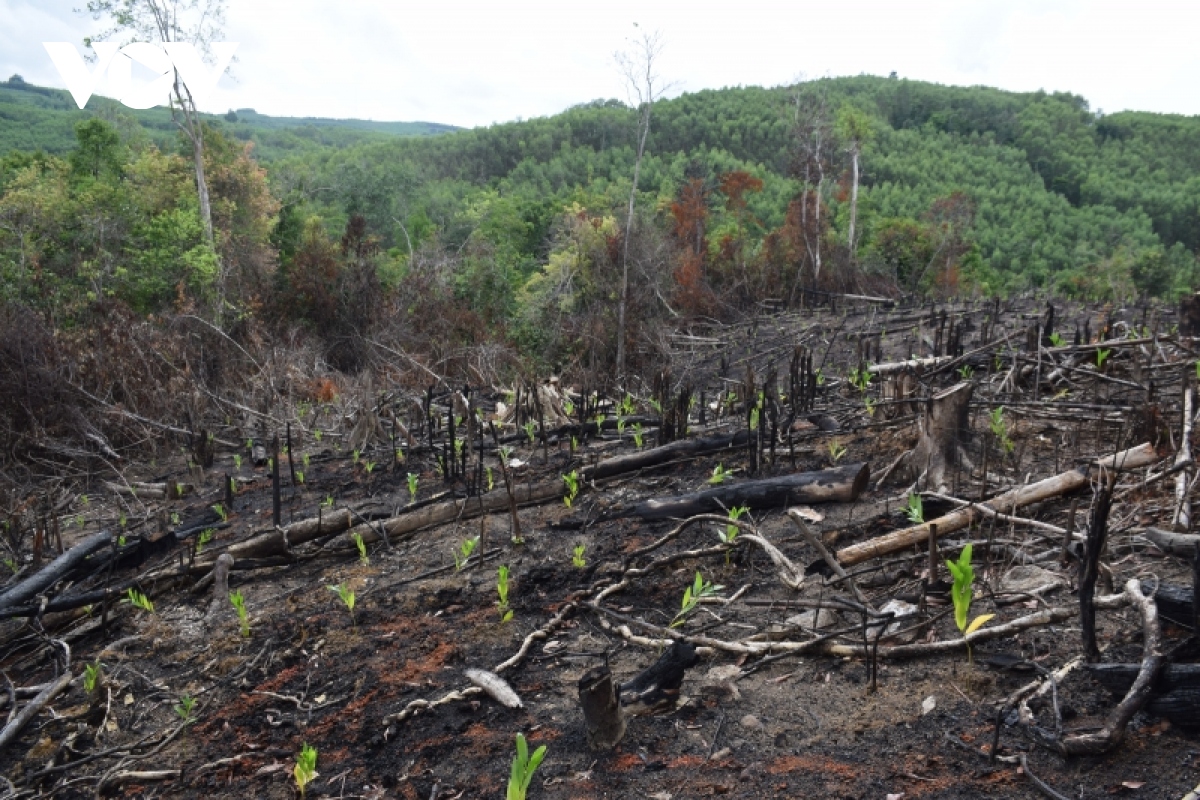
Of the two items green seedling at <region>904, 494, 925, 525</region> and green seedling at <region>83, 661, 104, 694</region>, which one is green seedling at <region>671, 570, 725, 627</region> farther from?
green seedling at <region>83, 661, 104, 694</region>

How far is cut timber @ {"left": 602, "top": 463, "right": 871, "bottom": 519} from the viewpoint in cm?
517

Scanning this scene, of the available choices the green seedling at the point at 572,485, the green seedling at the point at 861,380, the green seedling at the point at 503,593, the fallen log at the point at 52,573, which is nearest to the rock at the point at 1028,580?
the green seedling at the point at 503,593

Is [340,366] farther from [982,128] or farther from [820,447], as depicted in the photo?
[982,128]

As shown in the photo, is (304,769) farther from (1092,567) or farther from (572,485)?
(572,485)

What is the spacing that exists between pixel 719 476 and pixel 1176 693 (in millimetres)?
3874

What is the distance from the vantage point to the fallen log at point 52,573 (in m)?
5.16

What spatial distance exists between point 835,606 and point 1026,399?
4130 millimetres

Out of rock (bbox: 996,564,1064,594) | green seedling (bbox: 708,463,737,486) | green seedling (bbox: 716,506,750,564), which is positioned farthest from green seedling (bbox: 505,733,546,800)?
green seedling (bbox: 708,463,737,486)

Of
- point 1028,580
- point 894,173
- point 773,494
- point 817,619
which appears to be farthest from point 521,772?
point 894,173

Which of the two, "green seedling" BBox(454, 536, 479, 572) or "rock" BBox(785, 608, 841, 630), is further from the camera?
"green seedling" BBox(454, 536, 479, 572)

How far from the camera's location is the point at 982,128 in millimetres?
82688

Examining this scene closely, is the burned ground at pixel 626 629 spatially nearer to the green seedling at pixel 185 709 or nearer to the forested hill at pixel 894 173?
the green seedling at pixel 185 709

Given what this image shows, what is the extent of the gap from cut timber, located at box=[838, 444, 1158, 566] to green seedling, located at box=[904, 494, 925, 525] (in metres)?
0.06

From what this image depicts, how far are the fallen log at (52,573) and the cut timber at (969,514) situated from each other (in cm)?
523
